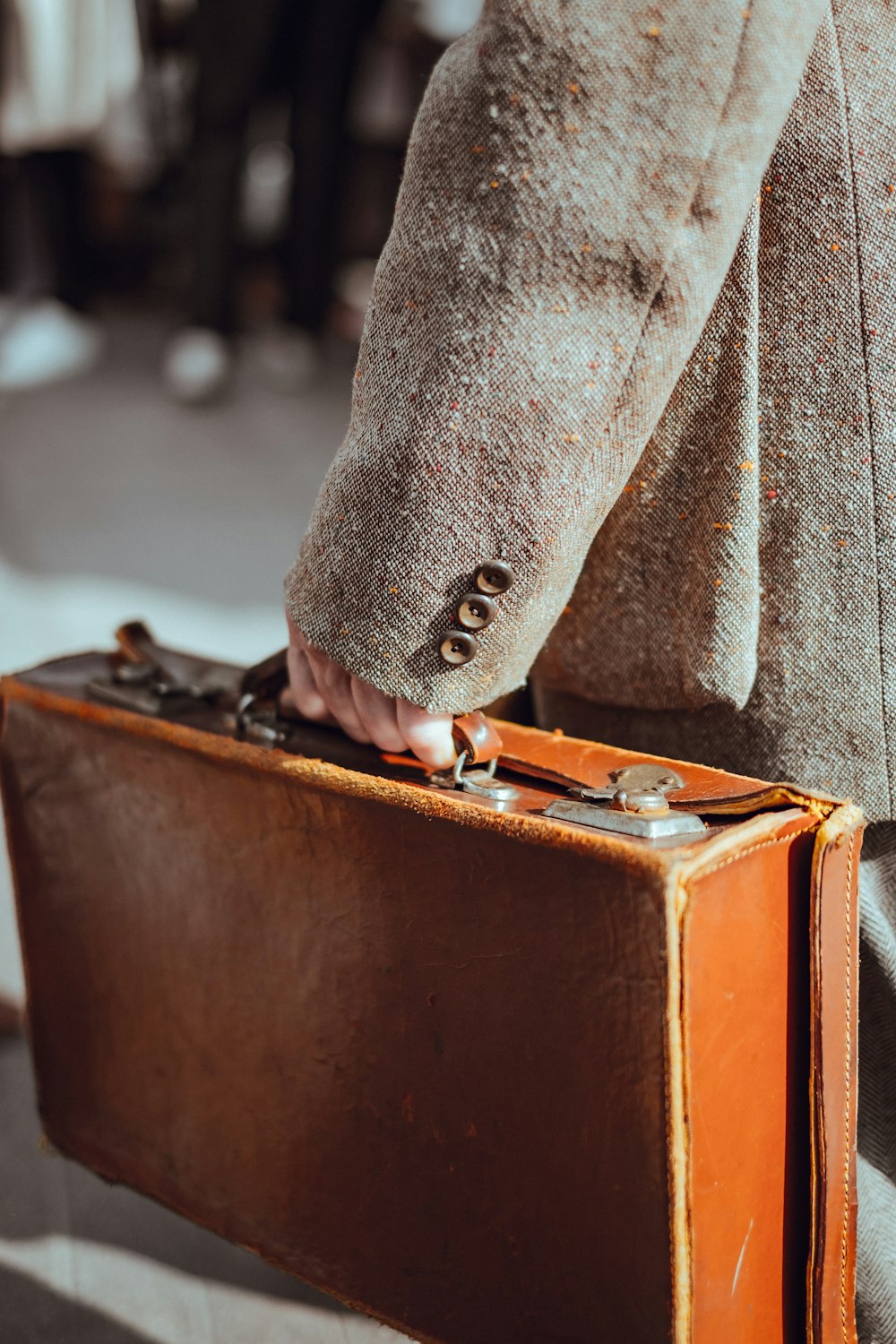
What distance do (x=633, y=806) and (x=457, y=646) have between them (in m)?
0.14

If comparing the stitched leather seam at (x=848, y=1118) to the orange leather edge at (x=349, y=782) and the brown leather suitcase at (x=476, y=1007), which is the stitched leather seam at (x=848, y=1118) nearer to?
the brown leather suitcase at (x=476, y=1007)

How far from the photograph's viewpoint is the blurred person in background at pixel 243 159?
3074 mm

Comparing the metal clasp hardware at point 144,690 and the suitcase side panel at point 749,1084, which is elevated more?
the metal clasp hardware at point 144,690

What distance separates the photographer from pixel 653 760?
2.54ft

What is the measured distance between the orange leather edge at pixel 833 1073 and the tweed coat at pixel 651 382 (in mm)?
113

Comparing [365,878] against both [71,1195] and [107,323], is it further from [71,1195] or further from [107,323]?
[107,323]

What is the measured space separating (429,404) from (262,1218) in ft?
2.02

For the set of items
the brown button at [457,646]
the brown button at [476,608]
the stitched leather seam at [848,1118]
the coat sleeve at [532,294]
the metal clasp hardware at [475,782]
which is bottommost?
the stitched leather seam at [848,1118]

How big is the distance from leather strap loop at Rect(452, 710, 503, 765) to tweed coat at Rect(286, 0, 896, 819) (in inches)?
1.4

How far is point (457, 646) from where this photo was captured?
71 cm

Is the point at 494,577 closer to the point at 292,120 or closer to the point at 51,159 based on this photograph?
the point at 292,120

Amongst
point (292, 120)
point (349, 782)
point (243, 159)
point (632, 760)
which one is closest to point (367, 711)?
point (349, 782)

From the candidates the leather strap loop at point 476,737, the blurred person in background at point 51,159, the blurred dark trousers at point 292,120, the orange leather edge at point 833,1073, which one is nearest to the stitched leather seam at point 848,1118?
the orange leather edge at point 833,1073

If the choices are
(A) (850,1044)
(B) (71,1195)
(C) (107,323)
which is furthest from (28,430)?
(A) (850,1044)
